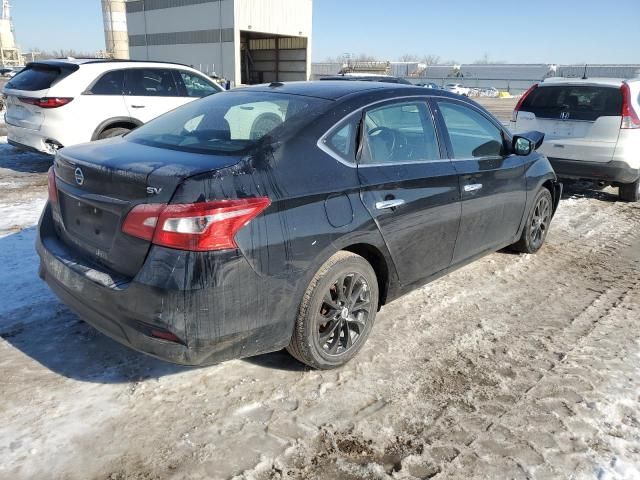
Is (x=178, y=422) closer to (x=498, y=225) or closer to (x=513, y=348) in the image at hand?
(x=513, y=348)

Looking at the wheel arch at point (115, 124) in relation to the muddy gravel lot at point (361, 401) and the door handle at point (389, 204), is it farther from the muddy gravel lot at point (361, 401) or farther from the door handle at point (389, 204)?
the door handle at point (389, 204)

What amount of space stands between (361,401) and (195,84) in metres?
7.33

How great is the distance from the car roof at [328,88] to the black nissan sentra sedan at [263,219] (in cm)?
2

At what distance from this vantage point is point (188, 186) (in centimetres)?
241

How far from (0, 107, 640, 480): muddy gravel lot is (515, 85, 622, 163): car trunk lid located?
347 cm

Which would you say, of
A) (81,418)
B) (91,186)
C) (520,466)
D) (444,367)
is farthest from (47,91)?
(520,466)

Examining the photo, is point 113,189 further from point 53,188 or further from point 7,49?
point 7,49

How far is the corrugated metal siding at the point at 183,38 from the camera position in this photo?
137ft

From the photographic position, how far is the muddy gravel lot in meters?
2.45

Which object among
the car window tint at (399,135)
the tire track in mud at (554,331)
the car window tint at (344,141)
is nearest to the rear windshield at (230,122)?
the car window tint at (344,141)

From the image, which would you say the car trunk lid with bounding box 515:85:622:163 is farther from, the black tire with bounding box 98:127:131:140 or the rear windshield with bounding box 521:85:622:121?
the black tire with bounding box 98:127:131:140

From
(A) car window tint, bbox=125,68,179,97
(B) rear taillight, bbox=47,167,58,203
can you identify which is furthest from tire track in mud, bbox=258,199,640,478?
(A) car window tint, bbox=125,68,179,97

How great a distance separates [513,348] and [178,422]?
226cm

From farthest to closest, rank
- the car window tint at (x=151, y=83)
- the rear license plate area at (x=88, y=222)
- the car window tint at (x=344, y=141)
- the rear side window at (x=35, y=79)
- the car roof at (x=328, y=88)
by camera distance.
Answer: the car window tint at (x=151, y=83)
the rear side window at (x=35, y=79)
the car roof at (x=328, y=88)
the car window tint at (x=344, y=141)
the rear license plate area at (x=88, y=222)
